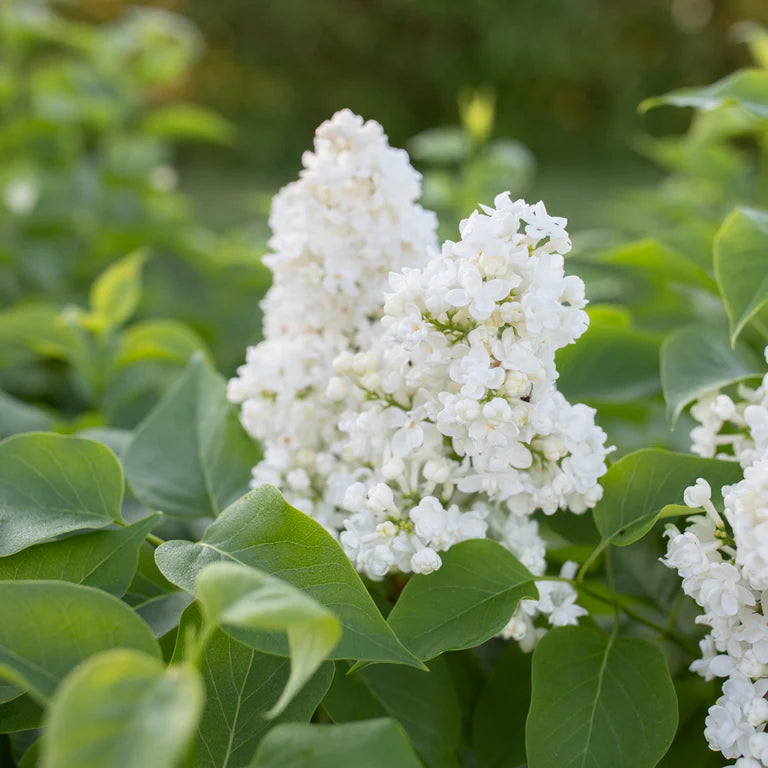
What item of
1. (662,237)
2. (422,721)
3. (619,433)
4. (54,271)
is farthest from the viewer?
(54,271)

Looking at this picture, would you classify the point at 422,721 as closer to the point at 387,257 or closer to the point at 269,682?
the point at 269,682

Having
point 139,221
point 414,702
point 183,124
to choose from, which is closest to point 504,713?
point 414,702

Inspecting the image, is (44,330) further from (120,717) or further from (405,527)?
(120,717)

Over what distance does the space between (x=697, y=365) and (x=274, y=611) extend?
1.89 ft

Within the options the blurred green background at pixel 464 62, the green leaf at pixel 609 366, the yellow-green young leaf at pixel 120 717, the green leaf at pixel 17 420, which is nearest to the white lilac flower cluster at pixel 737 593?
the green leaf at pixel 609 366

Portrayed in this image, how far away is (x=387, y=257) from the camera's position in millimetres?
868

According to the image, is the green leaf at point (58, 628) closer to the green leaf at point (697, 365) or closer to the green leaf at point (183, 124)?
the green leaf at point (697, 365)

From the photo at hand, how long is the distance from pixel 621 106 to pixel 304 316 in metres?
12.1

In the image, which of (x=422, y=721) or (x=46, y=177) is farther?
(x=46, y=177)

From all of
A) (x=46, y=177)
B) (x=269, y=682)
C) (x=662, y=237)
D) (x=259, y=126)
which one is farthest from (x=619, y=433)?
(x=259, y=126)

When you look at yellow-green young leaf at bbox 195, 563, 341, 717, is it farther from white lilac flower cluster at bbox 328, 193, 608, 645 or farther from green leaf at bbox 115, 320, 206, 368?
green leaf at bbox 115, 320, 206, 368

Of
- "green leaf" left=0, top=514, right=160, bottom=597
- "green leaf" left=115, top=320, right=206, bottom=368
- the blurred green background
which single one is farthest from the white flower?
the blurred green background

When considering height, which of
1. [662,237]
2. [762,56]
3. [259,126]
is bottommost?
[259,126]

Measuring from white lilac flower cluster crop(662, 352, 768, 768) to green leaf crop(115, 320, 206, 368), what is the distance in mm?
789
